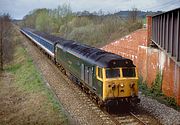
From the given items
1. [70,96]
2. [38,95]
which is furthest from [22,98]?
[70,96]

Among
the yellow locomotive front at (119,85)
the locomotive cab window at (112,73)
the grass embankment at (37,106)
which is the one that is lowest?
the grass embankment at (37,106)

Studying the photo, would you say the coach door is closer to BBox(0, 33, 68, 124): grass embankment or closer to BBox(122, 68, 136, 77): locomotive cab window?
BBox(0, 33, 68, 124): grass embankment

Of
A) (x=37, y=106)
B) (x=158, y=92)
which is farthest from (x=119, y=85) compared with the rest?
(x=158, y=92)

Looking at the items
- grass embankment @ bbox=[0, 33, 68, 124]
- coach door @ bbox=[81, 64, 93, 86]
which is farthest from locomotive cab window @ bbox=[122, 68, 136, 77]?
grass embankment @ bbox=[0, 33, 68, 124]

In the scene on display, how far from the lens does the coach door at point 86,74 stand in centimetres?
1759

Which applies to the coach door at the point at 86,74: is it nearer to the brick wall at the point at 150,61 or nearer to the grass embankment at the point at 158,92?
the grass embankment at the point at 158,92

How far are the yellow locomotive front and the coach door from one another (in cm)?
196

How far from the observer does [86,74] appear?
1841cm

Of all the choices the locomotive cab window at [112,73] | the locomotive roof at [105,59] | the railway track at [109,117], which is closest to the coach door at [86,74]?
the locomotive roof at [105,59]

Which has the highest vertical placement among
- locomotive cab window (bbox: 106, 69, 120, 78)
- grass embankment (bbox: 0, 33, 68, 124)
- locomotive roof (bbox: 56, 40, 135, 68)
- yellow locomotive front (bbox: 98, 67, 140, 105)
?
locomotive roof (bbox: 56, 40, 135, 68)

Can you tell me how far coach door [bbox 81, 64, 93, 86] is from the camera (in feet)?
57.7

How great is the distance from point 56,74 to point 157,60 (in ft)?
30.7

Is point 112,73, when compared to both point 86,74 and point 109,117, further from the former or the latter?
point 86,74

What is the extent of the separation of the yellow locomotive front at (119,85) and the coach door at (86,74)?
77.2 inches
